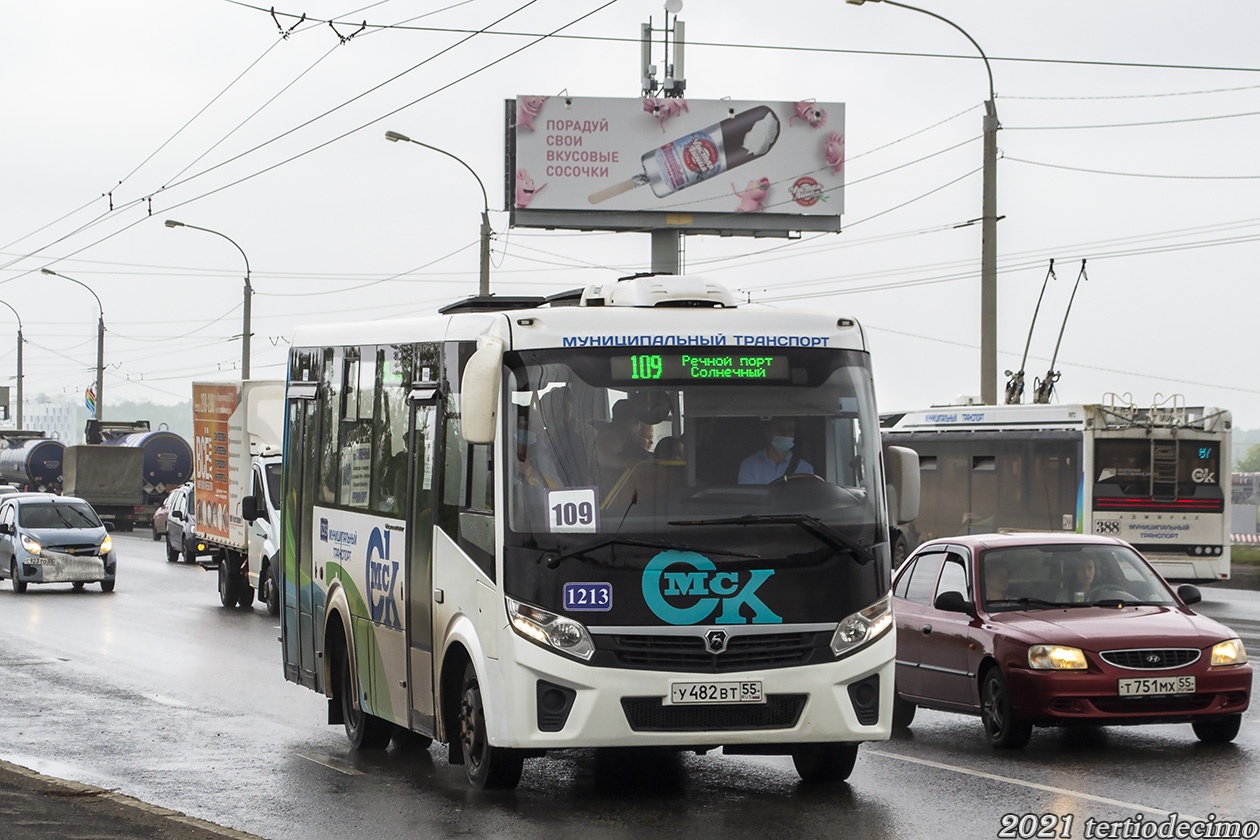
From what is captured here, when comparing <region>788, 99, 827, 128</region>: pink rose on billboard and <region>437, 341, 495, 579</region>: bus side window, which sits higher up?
<region>788, 99, 827, 128</region>: pink rose on billboard

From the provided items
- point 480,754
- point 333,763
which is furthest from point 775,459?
point 333,763

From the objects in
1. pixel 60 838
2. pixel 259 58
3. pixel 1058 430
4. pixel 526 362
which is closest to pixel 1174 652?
pixel 526 362

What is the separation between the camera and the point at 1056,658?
12109 mm

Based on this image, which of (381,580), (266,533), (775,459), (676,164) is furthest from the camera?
(676,164)

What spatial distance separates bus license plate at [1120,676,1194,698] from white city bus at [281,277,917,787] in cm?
203

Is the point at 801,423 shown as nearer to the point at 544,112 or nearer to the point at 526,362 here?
the point at 526,362

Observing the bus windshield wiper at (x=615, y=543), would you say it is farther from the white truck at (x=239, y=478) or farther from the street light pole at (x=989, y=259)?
the street light pole at (x=989, y=259)

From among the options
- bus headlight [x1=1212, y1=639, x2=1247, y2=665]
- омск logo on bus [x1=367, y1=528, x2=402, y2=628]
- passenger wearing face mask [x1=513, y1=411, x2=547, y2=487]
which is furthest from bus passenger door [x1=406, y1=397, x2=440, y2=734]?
bus headlight [x1=1212, y1=639, x2=1247, y2=665]

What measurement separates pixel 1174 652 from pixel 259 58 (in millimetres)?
17031

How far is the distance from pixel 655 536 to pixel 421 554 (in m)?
1.97

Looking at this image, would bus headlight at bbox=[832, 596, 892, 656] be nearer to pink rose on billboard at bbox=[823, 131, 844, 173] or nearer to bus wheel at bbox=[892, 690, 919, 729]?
bus wheel at bbox=[892, 690, 919, 729]

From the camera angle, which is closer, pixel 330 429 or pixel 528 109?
pixel 330 429

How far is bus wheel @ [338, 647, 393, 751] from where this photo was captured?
1303 cm

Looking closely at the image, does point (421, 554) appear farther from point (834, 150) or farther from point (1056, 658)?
point (834, 150)
